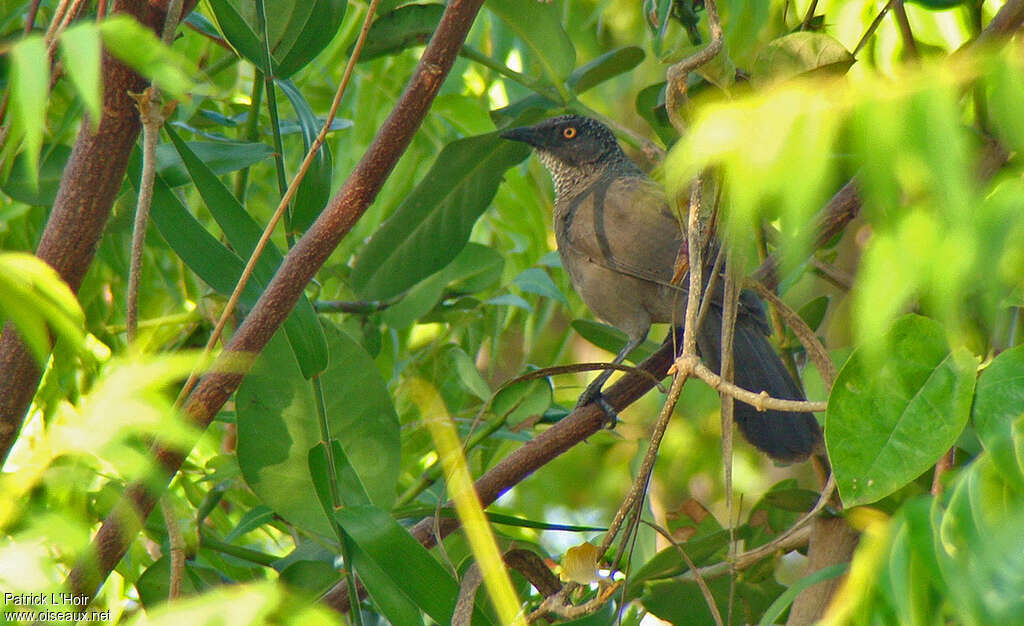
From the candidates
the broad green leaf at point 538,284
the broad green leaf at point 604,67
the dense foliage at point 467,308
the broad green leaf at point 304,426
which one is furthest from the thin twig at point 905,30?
the broad green leaf at point 304,426

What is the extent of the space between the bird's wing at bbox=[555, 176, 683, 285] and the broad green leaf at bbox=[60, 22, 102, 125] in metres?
2.74

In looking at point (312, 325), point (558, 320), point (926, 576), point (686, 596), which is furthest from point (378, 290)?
point (558, 320)

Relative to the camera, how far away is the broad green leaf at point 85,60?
0.94 m

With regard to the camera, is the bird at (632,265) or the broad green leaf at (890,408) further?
the bird at (632,265)

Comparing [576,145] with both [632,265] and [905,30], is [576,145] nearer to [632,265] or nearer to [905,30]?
[632,265]

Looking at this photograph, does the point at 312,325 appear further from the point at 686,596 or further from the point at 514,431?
the point at 686,596

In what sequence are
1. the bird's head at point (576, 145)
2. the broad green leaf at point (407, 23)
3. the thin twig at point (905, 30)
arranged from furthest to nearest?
1. the bird's head at point (576, 145)
2. the broad green leaf at point (407, 23)
3. the thin twig at point (905, 30)

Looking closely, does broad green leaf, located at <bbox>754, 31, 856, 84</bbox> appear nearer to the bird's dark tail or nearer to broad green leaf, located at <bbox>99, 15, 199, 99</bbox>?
the bird's dark tail

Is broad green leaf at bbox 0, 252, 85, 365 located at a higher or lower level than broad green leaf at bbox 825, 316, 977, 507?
higher

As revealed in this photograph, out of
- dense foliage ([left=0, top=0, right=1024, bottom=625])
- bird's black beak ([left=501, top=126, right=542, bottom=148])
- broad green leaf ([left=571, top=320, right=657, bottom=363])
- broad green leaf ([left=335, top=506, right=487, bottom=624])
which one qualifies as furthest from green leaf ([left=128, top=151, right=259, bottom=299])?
bird's black beak ([left=501, top=126, right=542, bottom=148])

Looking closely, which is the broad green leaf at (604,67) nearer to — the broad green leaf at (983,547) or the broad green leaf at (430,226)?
the broad green leaf at (430,226)

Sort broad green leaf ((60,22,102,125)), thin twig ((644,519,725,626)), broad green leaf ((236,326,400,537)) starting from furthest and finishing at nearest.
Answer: broad green leaf ((236,326,400,537))
thin twig ((644,519,725,626))
broad green leaf ((60,22,102,125))

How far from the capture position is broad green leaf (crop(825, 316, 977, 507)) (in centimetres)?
137

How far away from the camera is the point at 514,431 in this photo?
2.78m
